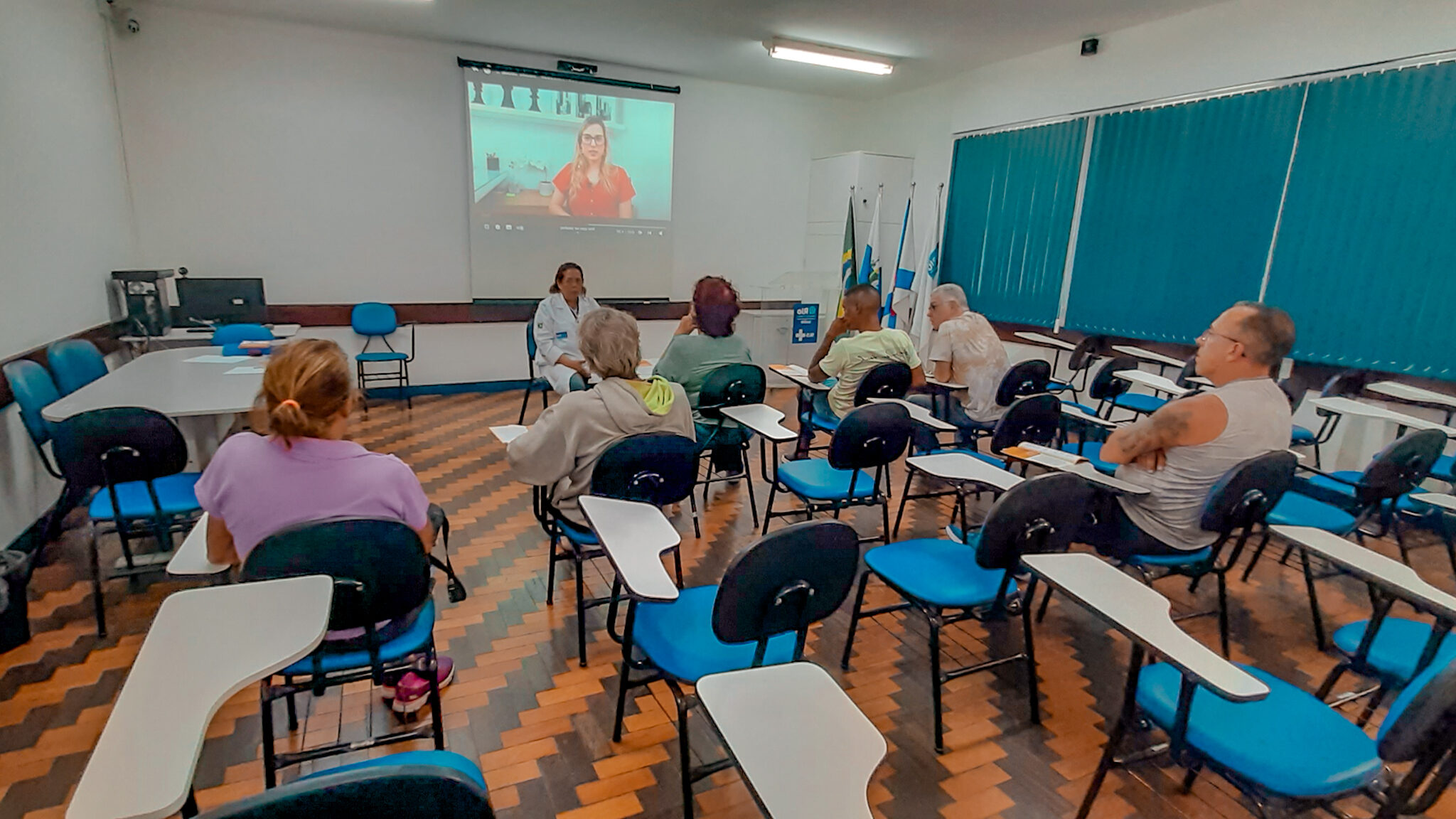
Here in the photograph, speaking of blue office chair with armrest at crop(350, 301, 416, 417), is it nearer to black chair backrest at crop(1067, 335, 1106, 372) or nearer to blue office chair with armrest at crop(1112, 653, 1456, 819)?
black chair backrest at crop(1067, 335, 1106, 372)

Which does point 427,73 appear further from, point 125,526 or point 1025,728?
point 1025,728

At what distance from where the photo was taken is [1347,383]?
401 cm

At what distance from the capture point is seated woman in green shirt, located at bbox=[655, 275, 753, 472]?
3.35 metres

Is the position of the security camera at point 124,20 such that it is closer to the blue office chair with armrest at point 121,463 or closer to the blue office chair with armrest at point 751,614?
the blue office chair with armrest at point 121,463

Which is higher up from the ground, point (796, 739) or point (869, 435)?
point (869, 435)

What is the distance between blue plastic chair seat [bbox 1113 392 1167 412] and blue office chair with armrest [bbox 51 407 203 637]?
488cm

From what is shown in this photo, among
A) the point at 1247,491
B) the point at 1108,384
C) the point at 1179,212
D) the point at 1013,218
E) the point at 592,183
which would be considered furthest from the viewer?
the point at 592,183

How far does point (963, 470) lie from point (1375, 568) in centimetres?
110

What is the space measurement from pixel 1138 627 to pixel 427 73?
20.9 ft

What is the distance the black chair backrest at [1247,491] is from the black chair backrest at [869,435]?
1.09 m

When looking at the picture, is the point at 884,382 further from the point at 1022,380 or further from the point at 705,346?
the point at 705,346

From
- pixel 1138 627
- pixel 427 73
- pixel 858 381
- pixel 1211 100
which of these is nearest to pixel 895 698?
pixel 1138 627

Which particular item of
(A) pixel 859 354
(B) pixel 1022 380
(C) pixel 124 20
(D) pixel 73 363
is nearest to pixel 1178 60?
(B) pixel 1022 380

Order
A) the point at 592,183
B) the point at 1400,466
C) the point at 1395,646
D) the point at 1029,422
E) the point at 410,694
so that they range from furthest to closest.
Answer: the point at 592,183 → the point at 1029,422 → the point at 1400,466 → the point at 410,694 → the point at 1395,646
